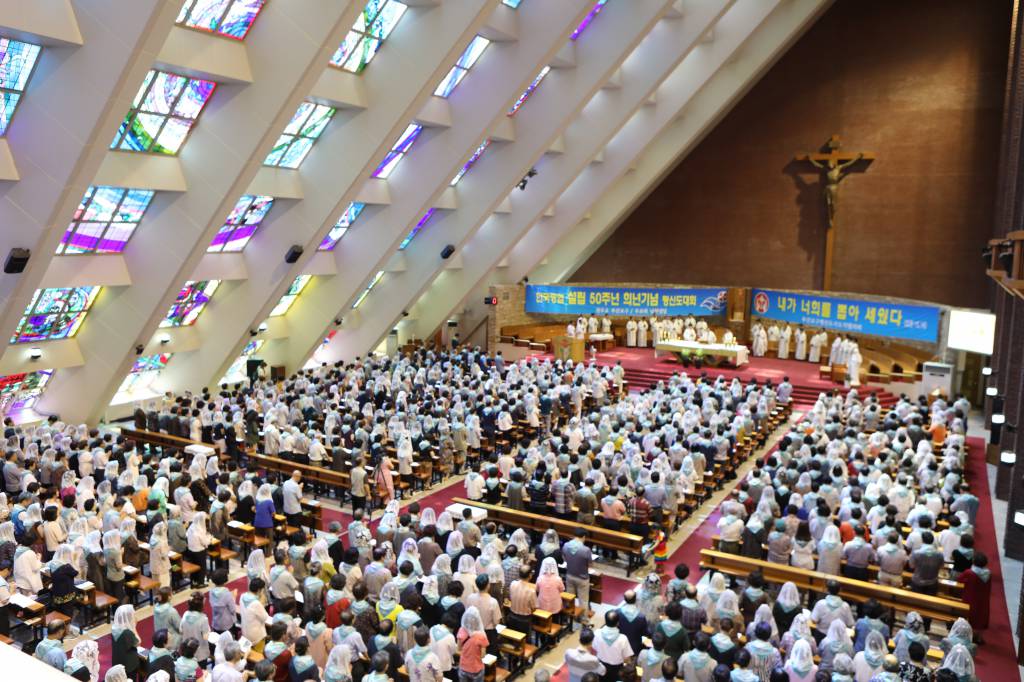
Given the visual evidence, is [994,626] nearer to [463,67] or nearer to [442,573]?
[442,573]

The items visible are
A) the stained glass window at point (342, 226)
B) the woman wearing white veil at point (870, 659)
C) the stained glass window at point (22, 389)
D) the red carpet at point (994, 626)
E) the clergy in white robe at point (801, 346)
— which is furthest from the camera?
the clergy in white robe at point (801, 346)

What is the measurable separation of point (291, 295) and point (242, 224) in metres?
3.99

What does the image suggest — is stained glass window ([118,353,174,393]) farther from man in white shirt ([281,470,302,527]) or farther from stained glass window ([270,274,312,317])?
man in white shirt ([281,470,302,527])

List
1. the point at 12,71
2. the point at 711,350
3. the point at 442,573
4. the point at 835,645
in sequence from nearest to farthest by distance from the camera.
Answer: the point at 835,645 → the point at 442,573 → the point at 12,71 → the point at 711,350

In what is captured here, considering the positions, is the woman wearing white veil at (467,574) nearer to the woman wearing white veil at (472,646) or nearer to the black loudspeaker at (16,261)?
the woman wearing white veil at (472,646)

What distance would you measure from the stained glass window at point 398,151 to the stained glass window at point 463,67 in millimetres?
1089

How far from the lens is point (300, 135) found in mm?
16422

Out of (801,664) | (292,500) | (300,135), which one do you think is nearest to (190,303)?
(300,135)

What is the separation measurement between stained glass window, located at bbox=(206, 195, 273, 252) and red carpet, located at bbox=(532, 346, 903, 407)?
Result: 1098cm

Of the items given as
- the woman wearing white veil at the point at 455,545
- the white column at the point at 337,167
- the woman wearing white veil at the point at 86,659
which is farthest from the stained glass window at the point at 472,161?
the woman wearing white veil at the point at 86,659

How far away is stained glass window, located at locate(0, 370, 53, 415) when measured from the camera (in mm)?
16938

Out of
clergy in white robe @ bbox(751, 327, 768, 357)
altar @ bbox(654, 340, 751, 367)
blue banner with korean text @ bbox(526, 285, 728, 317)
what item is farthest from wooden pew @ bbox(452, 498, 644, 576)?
blue banner with korean text @ bbox(526, 285, 728, 317)

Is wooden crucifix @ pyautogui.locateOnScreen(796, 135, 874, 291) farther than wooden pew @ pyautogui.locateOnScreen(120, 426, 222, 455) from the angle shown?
Yes

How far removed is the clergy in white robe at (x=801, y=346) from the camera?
25828 mm
